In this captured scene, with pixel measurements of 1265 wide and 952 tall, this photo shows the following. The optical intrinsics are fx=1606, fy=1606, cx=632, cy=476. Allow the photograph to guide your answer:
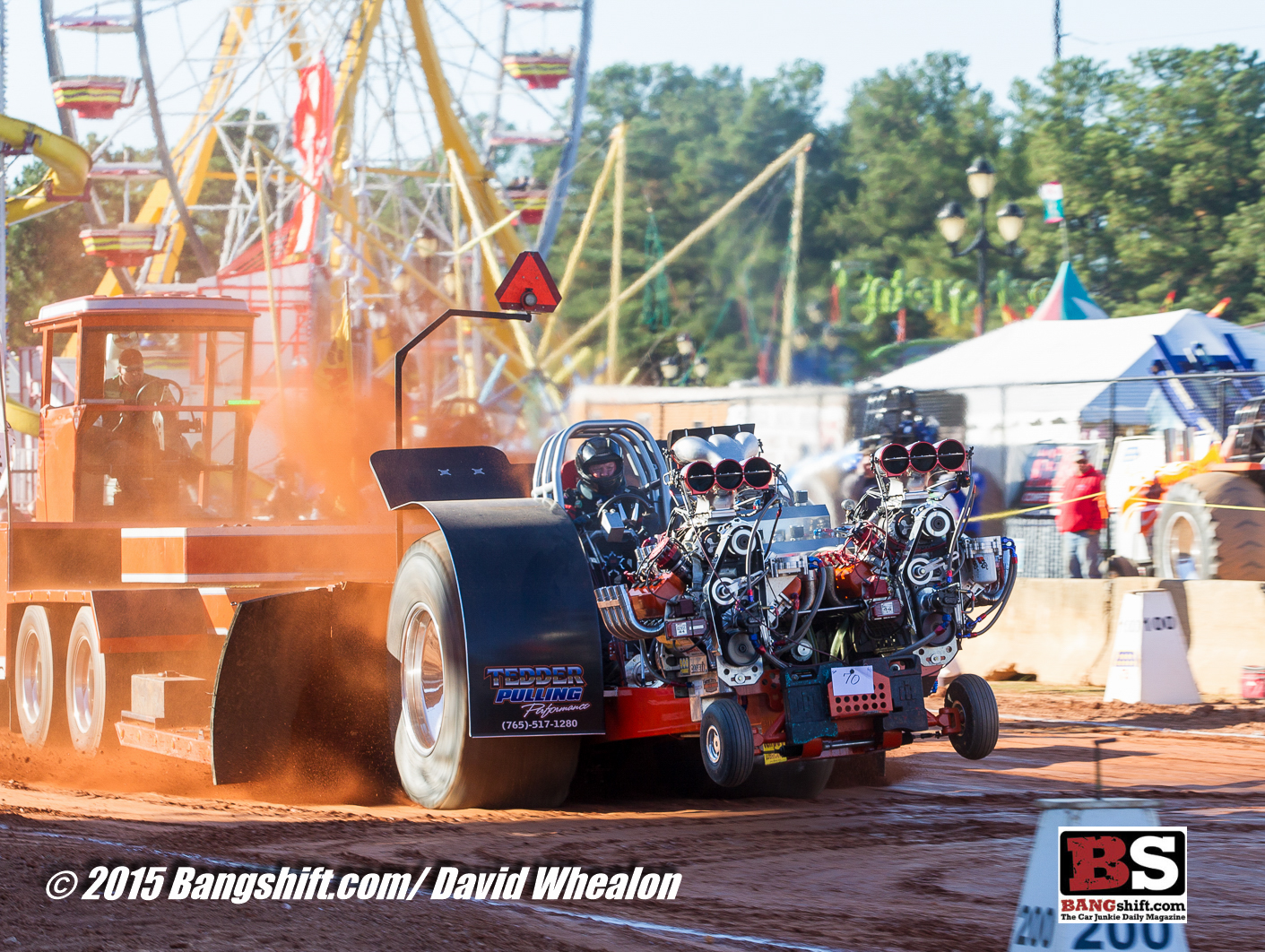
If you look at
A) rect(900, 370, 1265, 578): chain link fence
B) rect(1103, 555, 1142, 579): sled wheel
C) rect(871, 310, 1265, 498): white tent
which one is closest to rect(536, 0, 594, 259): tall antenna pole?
rect(871, 310, 1265, 498): white tent

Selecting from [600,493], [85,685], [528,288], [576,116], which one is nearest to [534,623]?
[600,493]

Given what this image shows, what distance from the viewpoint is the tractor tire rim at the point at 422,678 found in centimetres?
781

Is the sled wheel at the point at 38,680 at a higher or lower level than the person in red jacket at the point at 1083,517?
lower

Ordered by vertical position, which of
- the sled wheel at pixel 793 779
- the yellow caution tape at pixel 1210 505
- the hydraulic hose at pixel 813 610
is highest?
the yellow caution tape at pixel 1210 505

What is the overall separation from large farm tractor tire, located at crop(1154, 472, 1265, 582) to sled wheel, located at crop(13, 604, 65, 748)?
966cm

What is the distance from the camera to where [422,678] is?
26.2 ft

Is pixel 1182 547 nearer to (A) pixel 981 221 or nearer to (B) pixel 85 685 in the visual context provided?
(B) pixel 85 685

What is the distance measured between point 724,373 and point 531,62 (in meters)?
12.4

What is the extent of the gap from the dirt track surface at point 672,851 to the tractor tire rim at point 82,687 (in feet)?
1.93

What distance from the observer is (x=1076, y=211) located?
54406mm

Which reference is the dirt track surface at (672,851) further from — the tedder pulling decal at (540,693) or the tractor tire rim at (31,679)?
the tractor tire rim at (31,679)

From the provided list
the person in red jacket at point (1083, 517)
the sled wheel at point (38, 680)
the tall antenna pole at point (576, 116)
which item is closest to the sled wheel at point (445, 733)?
the sled wheel at point (38, 680)

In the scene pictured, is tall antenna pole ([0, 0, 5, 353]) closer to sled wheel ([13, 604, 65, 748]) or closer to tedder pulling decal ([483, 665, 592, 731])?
sled wheel ([13, 604, 65, 748])

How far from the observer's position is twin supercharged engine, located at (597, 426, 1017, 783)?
6836 mm
